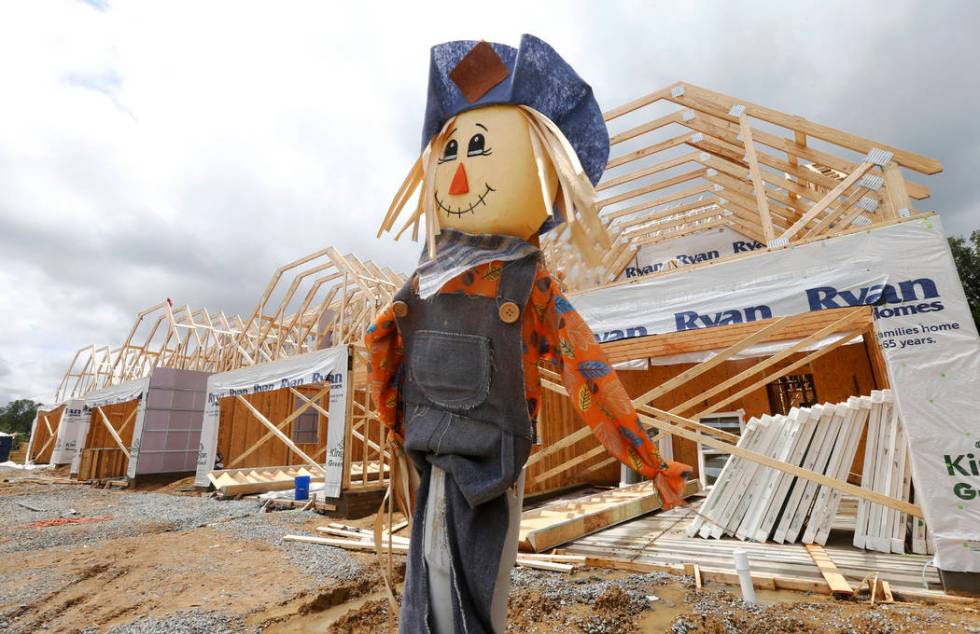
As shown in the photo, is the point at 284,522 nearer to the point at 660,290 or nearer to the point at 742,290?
the point at 660,290

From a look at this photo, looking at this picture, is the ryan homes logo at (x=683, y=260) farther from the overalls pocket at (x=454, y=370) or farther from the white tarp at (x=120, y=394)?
the white tarp at (x=120, y=394)

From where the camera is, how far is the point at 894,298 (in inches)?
132

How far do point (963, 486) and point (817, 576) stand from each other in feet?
3.71

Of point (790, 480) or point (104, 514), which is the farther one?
point (104, 514)

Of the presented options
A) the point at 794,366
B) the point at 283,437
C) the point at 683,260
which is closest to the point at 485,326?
the point at 794,366

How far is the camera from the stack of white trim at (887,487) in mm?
3904

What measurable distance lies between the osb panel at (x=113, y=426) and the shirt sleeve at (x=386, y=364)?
1794 cm

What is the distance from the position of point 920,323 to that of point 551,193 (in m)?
3.27

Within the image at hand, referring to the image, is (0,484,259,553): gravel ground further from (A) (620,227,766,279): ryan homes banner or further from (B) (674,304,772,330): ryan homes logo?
(A) (620,227,766,279): ryan homes banner

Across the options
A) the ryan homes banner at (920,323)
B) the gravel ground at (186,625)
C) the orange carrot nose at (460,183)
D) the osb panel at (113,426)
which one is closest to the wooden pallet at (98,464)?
the osb panel at (113,426)

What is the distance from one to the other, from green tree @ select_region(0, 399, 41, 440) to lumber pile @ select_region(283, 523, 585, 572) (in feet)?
174

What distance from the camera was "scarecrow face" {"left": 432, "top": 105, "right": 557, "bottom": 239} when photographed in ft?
5.76

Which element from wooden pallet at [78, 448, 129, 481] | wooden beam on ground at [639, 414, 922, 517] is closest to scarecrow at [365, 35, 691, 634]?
wooden beam on ground at [639, 414, 922, 517]

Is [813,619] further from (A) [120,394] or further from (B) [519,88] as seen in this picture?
(A) [120,394]
